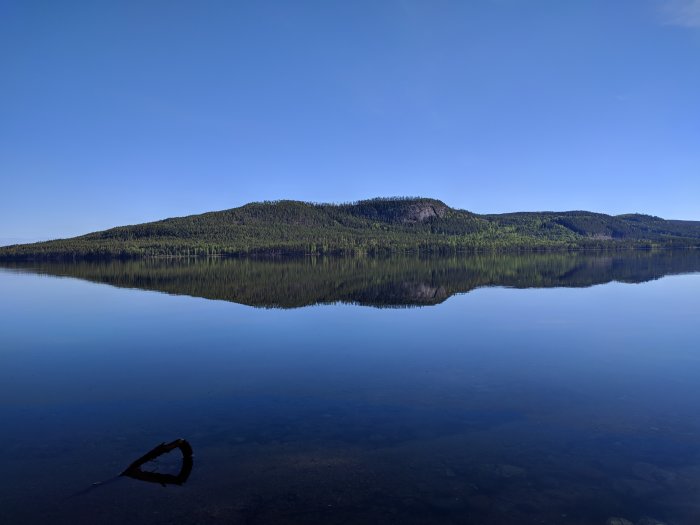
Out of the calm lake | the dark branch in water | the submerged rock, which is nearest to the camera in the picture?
the submerged rock

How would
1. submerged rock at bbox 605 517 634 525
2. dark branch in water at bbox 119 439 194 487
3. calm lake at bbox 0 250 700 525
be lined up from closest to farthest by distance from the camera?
submerged rock at bbox 605 517 634 525 → calm lake at bbox 0 250 700 525 → dark branch in water at bbox 119 439 194 487

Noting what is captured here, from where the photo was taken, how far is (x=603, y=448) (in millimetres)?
10398

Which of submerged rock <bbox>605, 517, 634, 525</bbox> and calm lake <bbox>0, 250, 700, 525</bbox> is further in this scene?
calm lake <bbox>0, 250, 700, 525</bbox>

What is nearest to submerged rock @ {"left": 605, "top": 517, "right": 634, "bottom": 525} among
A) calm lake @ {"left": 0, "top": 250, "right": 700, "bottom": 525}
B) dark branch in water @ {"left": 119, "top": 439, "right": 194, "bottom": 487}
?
calm lake @ {"left": 0, "top": 250, "right": 700, "bottom": 525}

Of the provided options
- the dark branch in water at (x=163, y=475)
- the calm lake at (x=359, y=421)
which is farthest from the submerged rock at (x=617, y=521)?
the dark branch in water at (x=163, y=475)

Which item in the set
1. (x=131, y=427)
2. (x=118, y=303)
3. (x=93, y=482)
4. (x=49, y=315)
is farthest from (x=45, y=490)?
(x=118, y=303)

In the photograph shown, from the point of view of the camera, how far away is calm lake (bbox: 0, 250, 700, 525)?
8367 millimetres

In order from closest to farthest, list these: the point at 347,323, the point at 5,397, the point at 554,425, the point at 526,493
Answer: the point at 526,493 < the point at 554,425 < the point at 5,397 < the point at 347,323

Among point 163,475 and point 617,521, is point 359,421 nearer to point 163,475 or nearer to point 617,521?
point 163,475

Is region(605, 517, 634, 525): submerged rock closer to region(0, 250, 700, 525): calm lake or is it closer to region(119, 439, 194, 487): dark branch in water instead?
region(0, 250, 700, 525): calm lake

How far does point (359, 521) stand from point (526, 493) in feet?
9.48

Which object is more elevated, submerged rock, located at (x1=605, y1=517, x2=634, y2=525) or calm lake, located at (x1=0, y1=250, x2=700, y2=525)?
calm lake, located at (x1=0, y1=250, x2=700, y2=525)

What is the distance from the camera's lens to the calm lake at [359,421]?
8367mm

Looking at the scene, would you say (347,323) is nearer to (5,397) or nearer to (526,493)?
(5,397)
